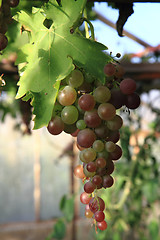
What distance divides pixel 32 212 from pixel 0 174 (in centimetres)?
73

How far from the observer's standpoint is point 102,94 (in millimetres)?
308

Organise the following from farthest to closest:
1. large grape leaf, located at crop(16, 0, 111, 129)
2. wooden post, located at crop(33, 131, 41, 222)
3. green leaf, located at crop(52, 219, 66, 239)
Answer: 1. wooden post, located at crop(33, 131, 41, 222)
2. green leaf, located at crop(52, 219, 66, 239)
3. large grape leaf, located at crop(16, 0, 111, 129)

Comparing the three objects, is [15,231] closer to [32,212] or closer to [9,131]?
[32,212]

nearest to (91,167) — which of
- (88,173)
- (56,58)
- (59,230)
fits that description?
(88,173)

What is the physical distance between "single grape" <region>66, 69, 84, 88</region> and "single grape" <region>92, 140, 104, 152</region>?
66 mm

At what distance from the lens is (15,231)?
3896mm

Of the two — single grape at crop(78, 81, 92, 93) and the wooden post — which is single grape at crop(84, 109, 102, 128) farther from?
the wooden post

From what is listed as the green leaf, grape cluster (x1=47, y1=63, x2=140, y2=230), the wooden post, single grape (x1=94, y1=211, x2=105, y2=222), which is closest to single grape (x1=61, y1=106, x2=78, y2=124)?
grape cluster (x1=47, y1=63, x2=140, y2=230)

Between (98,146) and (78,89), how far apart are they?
0.23 feet

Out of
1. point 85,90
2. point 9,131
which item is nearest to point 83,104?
point 85,90

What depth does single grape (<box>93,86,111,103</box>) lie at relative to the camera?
31 centimetres

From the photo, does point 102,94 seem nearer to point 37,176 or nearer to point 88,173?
point 88,173

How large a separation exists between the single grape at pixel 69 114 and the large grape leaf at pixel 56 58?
0.02m

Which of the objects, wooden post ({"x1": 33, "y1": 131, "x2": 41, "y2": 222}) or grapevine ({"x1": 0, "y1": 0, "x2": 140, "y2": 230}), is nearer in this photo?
grapevine ({"x1": 0, "y1": 0, "x2": 140, "y2": 230})
